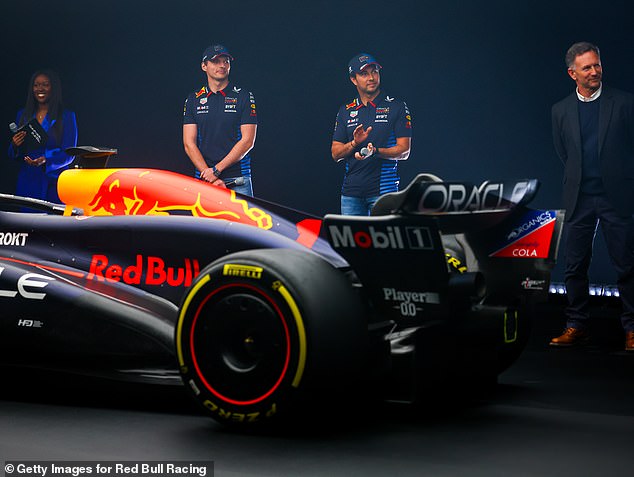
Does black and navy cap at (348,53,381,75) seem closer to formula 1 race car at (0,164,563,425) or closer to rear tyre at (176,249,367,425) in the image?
formula 1 race car at (0,164,563,425)

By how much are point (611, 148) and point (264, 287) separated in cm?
407

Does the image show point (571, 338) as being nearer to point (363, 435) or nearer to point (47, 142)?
point (363, 435)

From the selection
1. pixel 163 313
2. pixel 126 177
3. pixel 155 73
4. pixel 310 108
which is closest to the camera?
pixel 163 313

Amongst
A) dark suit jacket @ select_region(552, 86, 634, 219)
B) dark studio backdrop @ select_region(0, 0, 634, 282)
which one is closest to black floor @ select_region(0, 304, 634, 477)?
dark suit jacket @ select_region(552, 86, 634, 219)

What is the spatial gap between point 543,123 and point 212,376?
5.48 m

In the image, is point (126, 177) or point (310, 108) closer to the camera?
point (126, 177)

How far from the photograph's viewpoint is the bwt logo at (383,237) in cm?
406

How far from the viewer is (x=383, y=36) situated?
368 inches

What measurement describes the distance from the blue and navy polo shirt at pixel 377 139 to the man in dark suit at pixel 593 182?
191cm

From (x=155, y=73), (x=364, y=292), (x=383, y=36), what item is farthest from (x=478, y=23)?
(x=364, y=292)

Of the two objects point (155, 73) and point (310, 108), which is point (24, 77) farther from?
point (310, 108)

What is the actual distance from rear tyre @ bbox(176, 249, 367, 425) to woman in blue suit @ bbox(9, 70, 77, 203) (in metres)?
6.08

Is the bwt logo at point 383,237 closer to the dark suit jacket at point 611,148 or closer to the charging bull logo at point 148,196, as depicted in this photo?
the charging bull logo at point 148,196

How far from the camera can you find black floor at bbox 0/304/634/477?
12.3 ft
